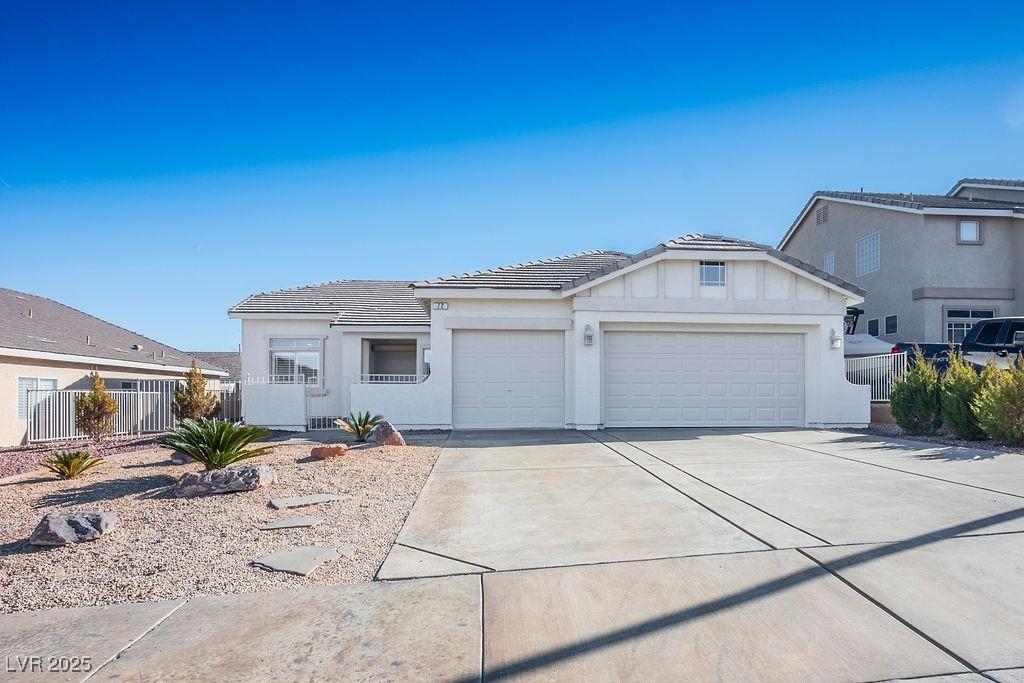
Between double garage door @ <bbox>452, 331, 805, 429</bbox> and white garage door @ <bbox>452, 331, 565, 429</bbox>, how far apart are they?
24mm

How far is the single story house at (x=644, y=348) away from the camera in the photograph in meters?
13.3

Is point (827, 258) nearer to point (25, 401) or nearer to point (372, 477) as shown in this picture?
point (372, 477)

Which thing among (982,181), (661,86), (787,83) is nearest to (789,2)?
(787,83)

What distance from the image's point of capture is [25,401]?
15.6 meters

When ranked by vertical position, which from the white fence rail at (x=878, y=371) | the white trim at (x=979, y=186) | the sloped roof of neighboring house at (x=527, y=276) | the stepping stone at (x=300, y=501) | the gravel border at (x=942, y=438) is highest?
the white trim at (x=979, y=186)

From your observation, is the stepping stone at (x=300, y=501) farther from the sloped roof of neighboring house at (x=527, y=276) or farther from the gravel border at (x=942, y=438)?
the gravel border at (x=942, y=438)

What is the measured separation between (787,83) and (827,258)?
44.0 ft

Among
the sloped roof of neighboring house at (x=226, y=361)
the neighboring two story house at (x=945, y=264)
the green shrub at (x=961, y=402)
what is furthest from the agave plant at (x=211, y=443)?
the sloped roof of neighboring house at (x=226, y=361)

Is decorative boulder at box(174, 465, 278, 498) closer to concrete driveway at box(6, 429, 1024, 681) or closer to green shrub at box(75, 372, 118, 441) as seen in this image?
concrete driveway at box(6, 429, 1024, 681)

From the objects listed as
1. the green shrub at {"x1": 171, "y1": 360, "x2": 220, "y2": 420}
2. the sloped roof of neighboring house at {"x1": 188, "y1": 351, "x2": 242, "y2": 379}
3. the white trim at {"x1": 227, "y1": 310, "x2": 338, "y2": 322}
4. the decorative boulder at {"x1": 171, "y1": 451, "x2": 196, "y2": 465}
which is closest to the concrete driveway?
the decorative boulder at {"x1": 171, "y1": 451, "x2": 196, "y2": 465}

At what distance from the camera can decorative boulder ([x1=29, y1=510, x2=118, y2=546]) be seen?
495 cm

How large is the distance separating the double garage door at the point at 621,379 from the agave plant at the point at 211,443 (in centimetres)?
635

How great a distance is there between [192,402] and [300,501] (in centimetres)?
1251

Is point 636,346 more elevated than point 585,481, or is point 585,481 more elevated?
point 636,346
